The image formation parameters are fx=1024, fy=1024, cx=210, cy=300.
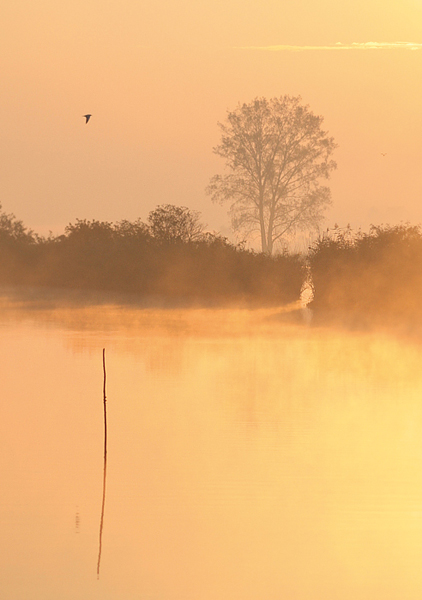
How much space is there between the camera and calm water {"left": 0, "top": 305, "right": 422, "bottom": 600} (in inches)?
265

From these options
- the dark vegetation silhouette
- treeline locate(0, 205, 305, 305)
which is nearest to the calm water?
the dark vegetation silhouette

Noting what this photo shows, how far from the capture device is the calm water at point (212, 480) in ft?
22.1

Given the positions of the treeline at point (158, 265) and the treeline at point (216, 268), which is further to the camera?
the treeline at point (158, 265)

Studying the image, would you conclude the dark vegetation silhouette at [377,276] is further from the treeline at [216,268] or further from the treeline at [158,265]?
the treeline at [158,265]

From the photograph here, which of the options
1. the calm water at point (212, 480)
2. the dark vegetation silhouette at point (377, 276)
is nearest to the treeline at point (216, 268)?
the dark vegetation silhouette at point (377, 276)

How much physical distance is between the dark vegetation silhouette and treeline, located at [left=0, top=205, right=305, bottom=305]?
Result: 6.98 meters

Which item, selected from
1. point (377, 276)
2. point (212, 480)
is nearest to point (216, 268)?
point (377, 276)

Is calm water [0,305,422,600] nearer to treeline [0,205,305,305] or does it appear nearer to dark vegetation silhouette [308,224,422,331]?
dark vegetation silhouette [308,224,422,331]

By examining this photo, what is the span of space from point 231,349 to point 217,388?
267 inches

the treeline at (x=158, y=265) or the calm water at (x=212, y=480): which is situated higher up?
the treeline at (x=158, y=265)

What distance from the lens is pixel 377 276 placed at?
34062 mm

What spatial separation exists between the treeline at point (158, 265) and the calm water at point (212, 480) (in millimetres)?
23413

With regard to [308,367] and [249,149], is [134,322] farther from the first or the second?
[249,149]

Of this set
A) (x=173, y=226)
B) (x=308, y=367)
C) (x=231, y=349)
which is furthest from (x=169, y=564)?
(x=173, y=226)
